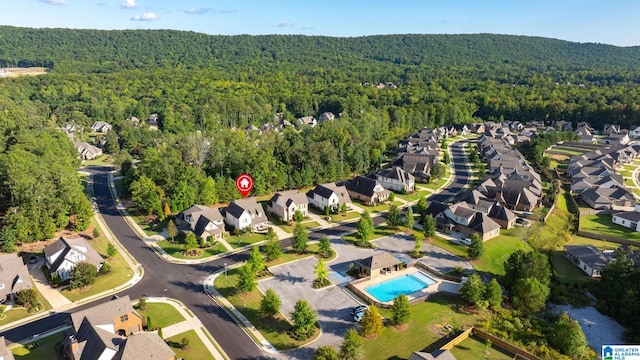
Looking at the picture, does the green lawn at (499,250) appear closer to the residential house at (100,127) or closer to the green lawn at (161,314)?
the green lawn at (161,314)

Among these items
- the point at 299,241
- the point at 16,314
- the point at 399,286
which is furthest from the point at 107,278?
the point at 399,286

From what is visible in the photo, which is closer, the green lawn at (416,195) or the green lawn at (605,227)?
the green lawn at (605,227)

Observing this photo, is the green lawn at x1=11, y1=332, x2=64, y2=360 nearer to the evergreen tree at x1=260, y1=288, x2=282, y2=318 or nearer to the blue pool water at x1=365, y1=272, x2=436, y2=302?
the evergreen tree at x1=260, y1=288, x2=282, y2=318

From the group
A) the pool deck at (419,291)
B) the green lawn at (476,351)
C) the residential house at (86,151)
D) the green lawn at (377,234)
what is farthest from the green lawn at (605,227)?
the residential house at (86,151)

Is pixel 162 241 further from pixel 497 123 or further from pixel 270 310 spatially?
pixel 497 123

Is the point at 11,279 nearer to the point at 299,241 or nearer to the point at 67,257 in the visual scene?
the point at 67,257

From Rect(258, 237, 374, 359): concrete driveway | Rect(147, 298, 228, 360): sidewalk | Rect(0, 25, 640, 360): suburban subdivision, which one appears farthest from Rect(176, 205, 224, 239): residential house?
Rect(147, 298, 228, 360): sidewalk

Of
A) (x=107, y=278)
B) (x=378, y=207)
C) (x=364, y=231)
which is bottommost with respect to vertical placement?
(x=107, y=278)
